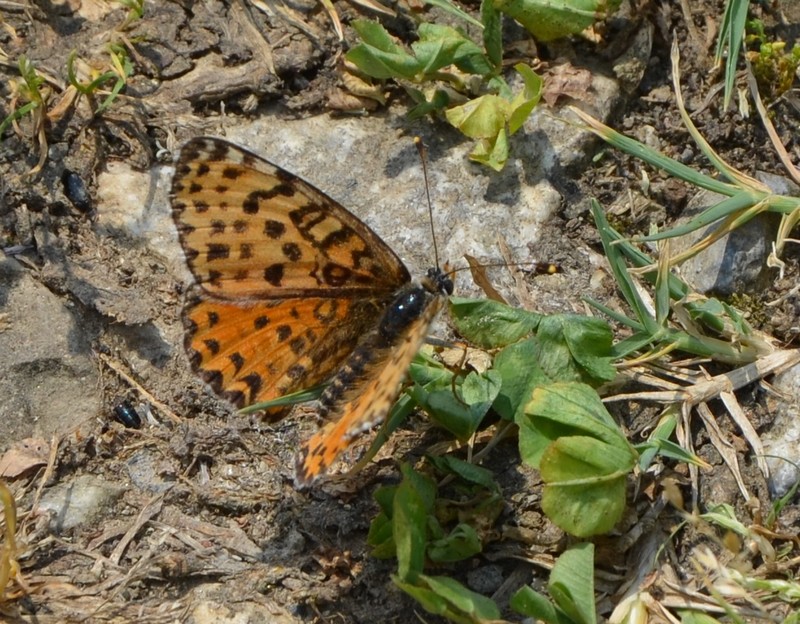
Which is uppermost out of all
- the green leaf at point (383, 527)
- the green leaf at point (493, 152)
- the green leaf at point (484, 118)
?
the green leaf at point (484, 118)

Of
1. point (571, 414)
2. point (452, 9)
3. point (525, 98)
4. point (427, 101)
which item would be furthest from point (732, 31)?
point (571, 414)

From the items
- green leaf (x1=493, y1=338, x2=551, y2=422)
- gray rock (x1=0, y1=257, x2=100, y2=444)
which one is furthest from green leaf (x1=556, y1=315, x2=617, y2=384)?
gray rock (x1=0, y1=257, x2=100, y2=444)

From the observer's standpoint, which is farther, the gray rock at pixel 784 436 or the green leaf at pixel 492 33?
the green leaf at pixel 492 33

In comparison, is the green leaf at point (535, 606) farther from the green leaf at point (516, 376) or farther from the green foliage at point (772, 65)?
the green foliage at point (772, 65)

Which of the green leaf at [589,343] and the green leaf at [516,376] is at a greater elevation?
the green leaf at [589,343]

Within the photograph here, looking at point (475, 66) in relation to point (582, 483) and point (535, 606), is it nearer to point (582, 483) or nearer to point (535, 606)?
point (582, 483)

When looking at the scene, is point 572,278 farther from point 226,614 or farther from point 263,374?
point 226,614

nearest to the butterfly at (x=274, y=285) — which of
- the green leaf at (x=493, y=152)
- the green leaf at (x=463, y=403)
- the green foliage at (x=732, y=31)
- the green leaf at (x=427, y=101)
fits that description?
the green leaf at (x=463, y=403)

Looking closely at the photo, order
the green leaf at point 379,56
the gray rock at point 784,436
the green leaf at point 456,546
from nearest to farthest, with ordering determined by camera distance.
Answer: the green leaf at point 456,546 < the gray rock at point 784,436 < the green leaf at point 379,56
